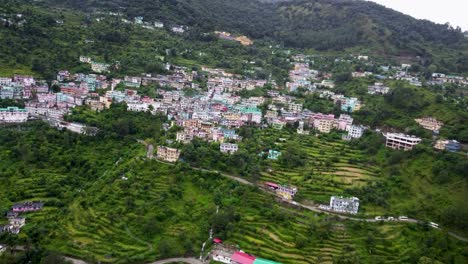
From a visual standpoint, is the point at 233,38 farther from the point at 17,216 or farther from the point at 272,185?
the point at 17,216

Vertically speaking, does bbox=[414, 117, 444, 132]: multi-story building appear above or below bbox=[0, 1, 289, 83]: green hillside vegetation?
below

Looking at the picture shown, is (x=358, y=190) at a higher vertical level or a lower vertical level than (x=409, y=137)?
lower

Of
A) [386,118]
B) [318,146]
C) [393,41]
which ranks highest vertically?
[393,41]

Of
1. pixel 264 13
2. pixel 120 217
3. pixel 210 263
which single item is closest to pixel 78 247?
pixel 120 217

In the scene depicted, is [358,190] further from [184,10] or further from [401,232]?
[184,10]

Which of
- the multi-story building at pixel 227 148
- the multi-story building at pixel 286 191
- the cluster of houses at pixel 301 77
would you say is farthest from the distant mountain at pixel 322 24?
the multi-story building at pixel 286 191

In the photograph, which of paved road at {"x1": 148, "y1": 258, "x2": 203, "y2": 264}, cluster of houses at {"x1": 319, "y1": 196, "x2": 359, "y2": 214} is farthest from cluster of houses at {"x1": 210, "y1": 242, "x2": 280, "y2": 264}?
cluster of houses at {"x1": 319, "y1": 196, "x2": 359, "y2": 214}

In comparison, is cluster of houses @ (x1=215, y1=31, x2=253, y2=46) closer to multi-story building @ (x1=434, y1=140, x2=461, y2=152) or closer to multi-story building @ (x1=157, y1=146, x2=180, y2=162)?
multi-story building @ (x1=157, y1=146, x2=180, y2=162)
